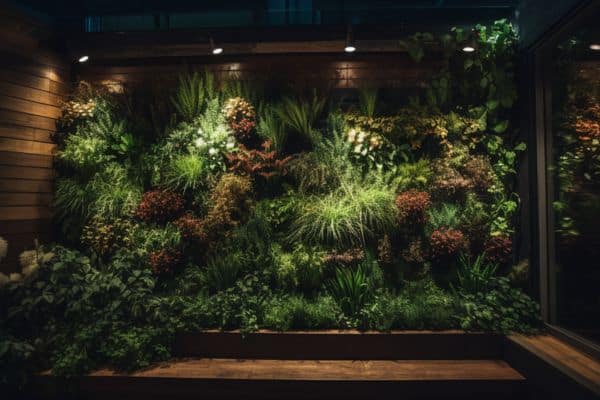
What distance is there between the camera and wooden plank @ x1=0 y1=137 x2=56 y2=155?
4.60 m

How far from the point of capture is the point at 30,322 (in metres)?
3.91

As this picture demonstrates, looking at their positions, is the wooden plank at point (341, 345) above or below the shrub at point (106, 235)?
below

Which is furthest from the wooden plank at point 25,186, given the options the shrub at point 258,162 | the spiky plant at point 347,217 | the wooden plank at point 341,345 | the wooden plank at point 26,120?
the spiky plant at point 347,217

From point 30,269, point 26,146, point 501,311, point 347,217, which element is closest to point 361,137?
point 347,217

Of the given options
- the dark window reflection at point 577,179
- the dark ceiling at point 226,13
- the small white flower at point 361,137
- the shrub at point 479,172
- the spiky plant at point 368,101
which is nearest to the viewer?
the dark window reflection at point 577,179

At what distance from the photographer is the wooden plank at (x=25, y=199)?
15.1ft

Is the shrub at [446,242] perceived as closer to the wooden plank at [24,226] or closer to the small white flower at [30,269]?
the small white flower at [30,269]

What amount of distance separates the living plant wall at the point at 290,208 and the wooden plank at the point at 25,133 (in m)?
0.24

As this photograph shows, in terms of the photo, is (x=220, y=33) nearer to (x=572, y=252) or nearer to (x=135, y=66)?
(x=135, y=66)

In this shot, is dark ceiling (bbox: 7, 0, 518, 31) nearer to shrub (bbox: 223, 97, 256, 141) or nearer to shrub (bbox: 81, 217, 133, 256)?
shrub (bbox: 223, 97, 256, 141)

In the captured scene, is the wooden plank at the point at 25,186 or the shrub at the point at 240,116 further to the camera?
the shrub at the point at 240,116

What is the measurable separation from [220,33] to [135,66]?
1.51 m

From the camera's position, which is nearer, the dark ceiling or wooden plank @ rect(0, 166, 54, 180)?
wooden plank @ rect(0, 166, 54, 180)

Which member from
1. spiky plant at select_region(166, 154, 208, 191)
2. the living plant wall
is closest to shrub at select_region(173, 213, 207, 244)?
the living plant wall
